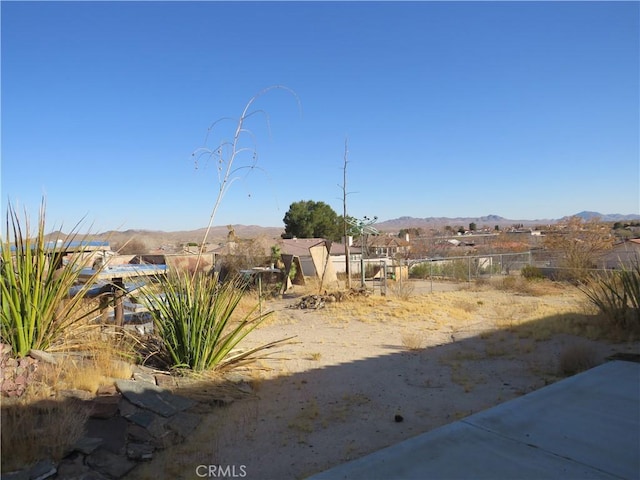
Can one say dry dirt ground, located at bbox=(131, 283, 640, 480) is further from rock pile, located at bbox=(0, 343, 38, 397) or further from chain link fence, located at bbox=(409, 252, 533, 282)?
chain link fence, located at bbox=(409, 252, 533, 282)

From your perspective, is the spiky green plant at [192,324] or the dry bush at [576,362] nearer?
the spiky green plant at [192,324]

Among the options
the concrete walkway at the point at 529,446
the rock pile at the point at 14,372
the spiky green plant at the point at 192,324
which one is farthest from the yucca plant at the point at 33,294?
the concrete walkway at the point at 529,446

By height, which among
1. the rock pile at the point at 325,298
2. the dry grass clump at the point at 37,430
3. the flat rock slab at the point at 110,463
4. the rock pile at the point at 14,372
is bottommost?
the rock pile at the point at 325,298

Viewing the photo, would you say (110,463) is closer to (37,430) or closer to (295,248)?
(37,430)

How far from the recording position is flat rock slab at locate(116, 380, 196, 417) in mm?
4926

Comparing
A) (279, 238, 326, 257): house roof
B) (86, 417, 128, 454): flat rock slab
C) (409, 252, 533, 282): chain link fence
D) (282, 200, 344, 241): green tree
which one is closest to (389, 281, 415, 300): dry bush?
(409, 252, 533, 282): chain link fence

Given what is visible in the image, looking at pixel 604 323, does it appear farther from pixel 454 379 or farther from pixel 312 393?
pixel 312 393

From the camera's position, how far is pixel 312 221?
54.8m

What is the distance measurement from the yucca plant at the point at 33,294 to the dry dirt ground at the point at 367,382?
7.70 ft

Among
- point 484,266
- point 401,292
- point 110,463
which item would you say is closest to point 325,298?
point 401,292

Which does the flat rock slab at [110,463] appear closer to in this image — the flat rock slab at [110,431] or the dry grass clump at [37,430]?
the flat rock slab at [110,431]

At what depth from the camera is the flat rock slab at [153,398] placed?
4926 millimetres

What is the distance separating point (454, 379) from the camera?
7.08 metres

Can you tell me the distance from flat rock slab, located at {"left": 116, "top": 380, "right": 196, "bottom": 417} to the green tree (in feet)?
158
